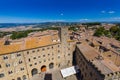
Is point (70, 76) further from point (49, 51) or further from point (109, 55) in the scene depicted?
point (109, 55)

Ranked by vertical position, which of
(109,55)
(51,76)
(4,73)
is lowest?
(51,76)

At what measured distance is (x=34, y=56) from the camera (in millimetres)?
48656

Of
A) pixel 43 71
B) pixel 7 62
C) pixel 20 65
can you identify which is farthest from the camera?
pixel 43 71

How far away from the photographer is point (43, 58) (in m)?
51.3

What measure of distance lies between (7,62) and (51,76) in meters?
20.3

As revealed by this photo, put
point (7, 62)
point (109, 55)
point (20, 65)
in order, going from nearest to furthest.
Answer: point (7, 62) → point (20, 65) → point (109, 55)

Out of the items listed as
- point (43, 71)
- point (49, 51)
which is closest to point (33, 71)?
point (43, 71)

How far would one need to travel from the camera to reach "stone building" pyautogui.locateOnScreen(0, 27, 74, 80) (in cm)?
4338

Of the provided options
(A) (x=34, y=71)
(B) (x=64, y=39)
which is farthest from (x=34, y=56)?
(B) (x=64, y=39)

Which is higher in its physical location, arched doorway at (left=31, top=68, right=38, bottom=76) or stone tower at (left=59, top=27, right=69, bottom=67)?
stone tower at (left=59, top=27, right=69, bottom=67)

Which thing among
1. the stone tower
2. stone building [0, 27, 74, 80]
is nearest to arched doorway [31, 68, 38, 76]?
stone building [0, 27, 74, 80]

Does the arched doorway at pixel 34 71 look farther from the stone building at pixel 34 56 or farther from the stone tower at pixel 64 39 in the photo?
the stone tower at pixel 64 39

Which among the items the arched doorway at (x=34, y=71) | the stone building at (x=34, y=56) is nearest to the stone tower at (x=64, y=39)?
the stone building at (x=34, y=56)

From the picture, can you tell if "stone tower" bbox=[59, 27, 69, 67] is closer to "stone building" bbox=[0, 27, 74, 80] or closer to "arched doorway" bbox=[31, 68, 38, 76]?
"stone building" bbox=[0, 27, 74, 80]
